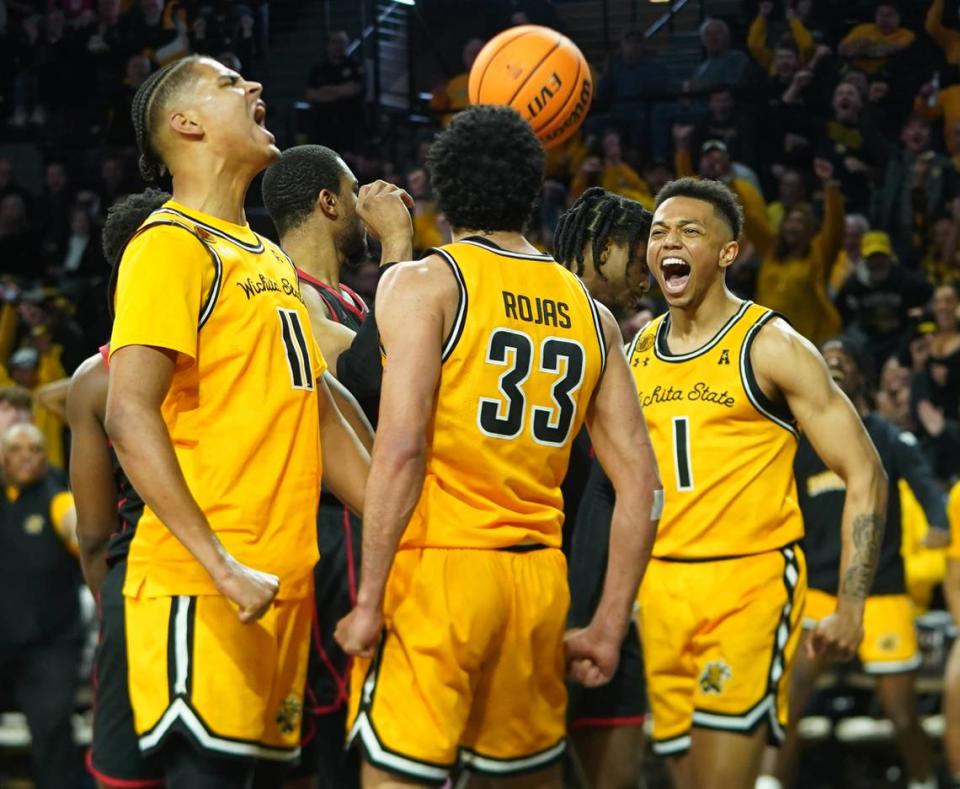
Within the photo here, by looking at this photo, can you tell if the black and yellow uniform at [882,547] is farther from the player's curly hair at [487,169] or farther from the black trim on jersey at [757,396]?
the player's curly hair at [487,169]

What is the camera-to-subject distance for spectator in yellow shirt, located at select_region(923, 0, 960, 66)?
11680mm

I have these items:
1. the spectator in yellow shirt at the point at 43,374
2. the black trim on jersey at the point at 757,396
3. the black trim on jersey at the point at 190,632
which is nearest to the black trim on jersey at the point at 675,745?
the black trim on jersey at the point at 757,396

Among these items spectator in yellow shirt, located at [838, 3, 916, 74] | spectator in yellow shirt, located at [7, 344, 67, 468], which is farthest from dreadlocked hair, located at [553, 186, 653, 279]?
spectator in yellow shirt, located at [838, 3, 916, 74]

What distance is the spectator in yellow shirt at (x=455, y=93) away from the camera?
42.0ft

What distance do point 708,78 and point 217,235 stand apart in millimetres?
9415

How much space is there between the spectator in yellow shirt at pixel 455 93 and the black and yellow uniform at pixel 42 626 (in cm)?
643

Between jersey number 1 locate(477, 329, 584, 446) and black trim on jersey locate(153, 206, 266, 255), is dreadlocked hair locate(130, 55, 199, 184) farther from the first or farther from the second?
jersey number 1 locate(477, 329, 584, 446)

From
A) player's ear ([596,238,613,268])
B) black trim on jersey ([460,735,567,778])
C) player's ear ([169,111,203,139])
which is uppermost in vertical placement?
player's ear ([169,111,203,139])

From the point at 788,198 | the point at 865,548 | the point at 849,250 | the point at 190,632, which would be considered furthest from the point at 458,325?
the point at 788,198

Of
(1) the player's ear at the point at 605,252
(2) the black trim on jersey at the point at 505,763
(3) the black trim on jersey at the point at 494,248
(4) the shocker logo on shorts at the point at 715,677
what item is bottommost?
(4) the shocker logo on shorts at the point at 715,677

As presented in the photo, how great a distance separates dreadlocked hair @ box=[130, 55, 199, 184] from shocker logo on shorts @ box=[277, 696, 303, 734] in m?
1.16

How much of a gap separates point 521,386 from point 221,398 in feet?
2.07

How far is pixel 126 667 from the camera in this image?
319 centimetres

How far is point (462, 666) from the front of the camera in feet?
10.9
